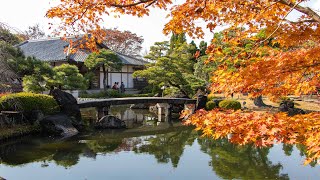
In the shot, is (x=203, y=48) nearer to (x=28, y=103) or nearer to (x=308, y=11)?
(x=28, y=103)

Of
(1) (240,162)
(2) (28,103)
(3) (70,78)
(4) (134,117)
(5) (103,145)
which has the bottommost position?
(1) (240,162)

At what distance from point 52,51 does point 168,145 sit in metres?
17.6

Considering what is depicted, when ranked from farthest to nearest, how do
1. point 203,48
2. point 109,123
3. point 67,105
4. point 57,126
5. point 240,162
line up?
1. point 203,48
2. point 109,123
3. point 67,105
4. point 57,126
5. point 240,162

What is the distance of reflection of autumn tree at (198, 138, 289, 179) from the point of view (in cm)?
730

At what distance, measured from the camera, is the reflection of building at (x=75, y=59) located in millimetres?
23516

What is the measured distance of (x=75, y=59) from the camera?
2323 centimetres

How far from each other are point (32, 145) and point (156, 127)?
568cm

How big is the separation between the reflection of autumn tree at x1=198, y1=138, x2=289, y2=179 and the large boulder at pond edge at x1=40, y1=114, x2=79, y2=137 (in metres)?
4.99

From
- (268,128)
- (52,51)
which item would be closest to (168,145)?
(268,128)

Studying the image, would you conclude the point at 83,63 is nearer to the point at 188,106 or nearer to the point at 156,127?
the point at 188,106

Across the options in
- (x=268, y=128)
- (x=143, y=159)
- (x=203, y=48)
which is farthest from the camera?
(x=203, y=48)

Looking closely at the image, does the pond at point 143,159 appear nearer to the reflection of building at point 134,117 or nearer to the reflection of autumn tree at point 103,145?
the reflection of autumn tree at point 103,145

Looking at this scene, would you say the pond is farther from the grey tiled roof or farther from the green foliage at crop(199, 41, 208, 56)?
the green foliage at crop(199, 41, 208, 56)

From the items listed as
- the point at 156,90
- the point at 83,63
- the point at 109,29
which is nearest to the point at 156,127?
the point at 156,90
